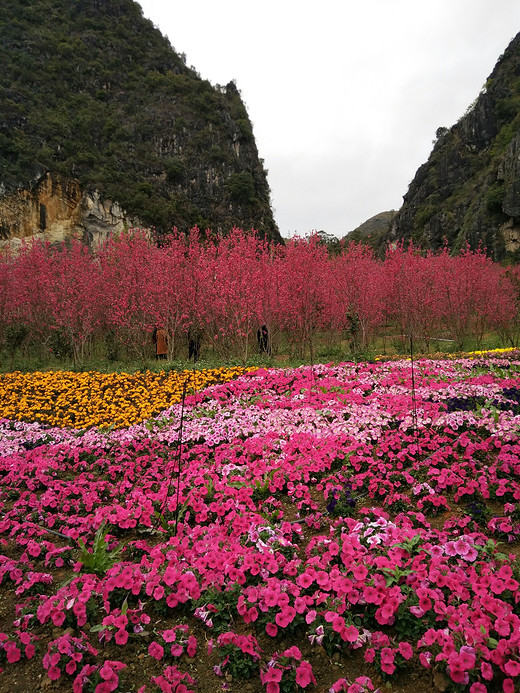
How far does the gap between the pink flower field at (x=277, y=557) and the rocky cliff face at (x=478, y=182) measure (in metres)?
41.5

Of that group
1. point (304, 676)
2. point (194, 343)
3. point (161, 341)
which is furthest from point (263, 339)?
point (304, 676)

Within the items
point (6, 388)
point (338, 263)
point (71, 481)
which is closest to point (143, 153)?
point (338, 263)

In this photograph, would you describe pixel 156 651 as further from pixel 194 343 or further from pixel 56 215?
pixel 56 215

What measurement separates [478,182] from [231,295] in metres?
59.4

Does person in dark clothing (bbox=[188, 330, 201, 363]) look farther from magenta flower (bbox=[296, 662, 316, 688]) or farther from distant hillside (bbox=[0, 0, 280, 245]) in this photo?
distant hillside (bbox=[0, 0, 280, 245])

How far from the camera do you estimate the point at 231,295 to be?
37.0ft

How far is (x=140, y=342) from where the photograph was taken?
1319 cm

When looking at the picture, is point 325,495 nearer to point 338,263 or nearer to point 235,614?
point 235,614

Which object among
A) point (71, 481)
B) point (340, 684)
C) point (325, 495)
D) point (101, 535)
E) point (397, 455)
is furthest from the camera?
point (71, 481)

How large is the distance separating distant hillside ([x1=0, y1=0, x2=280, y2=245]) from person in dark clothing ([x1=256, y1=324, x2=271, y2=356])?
33.5m

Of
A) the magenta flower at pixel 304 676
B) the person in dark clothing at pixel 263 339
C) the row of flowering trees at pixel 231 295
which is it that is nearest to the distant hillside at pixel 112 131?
the row of flowering trees at pixel 231 295

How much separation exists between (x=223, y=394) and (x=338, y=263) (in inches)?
382

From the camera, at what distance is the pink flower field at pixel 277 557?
2037 mm

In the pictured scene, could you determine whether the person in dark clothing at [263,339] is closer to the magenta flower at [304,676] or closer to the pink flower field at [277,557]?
the pink flower field at [277,557]
